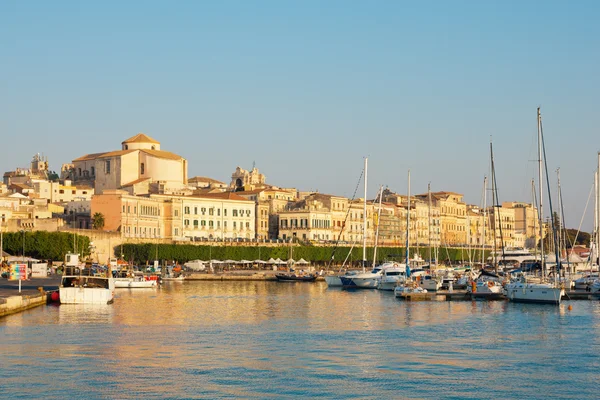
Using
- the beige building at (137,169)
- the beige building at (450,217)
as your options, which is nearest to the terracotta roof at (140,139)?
the beige building at (137,169)

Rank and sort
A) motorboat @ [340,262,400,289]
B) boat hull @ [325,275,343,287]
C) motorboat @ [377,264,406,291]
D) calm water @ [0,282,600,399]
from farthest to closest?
boat hull @ [325,275,343,287]
motorboat @ [340,262,400,289]
motorboat @ [377,264,406,291]
calm water @ [0,282,600,399]

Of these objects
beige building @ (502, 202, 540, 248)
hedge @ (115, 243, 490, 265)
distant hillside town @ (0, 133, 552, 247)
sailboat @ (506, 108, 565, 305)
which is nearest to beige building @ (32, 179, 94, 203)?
distant hillside town @ (0, 133, 552, 247)

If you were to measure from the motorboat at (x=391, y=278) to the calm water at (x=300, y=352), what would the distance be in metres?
19.6

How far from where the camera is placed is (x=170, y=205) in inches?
4473

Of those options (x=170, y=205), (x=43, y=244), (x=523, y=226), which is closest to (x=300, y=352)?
(x=43, y=244)

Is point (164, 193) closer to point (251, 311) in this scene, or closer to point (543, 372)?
point (251, 311)

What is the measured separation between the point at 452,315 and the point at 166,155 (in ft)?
266

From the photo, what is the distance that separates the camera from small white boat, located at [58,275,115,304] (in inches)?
1971

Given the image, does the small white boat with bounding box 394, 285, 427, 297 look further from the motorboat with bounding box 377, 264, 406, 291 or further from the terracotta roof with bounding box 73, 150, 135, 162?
the terracotta roof with bounding box 73, 150, 135, 162

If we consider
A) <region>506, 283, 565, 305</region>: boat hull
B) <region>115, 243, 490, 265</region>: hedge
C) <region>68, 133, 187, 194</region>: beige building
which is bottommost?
<region>506, 283, 565, 305</region>: boat hull

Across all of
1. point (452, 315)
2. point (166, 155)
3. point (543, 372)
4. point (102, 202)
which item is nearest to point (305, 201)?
point (166, 155)

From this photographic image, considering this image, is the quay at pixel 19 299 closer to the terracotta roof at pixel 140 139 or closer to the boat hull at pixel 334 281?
the boat hull at pixel 334 281

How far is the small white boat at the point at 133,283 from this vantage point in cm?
7225

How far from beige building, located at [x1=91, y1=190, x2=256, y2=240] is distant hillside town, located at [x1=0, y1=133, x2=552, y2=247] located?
101 millimetres
